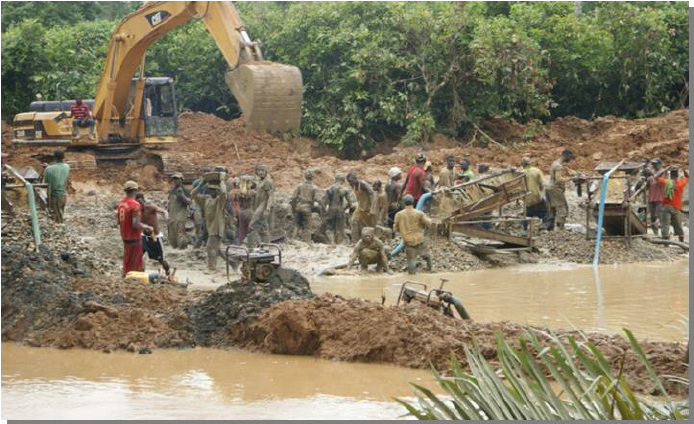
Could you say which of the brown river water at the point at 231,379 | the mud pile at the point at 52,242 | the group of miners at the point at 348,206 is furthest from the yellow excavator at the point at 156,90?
the brown river water at the point at 231,379

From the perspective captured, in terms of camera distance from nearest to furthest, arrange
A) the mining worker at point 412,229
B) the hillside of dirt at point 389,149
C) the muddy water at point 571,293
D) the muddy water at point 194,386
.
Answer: the muddy water at point 194,386
the muddy water at point 571,293
the mining worker at point 412,229
the hillside of dirt at point 389,149

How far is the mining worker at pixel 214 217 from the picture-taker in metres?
17.5

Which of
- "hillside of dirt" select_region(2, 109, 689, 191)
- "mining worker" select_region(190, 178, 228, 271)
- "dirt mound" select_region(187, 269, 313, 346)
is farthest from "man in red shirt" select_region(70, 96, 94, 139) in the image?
"dirt mound" select_region(187, 269, 313, 346)

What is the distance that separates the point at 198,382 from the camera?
33.9 ft

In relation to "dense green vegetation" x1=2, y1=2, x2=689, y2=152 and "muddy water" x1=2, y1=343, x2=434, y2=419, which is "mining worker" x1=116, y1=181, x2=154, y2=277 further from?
"dense green vegetation" x1=2, y1=2, x2=689, y2=152

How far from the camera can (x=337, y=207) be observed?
19938 mm

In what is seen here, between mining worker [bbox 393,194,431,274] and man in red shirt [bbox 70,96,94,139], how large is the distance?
1026 centimetres

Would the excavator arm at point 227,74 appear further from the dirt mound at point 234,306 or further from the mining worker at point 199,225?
the dirt mound at point 234,306

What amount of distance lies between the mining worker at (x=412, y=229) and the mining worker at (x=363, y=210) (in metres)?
1.82

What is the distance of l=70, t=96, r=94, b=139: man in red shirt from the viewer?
25016 mm

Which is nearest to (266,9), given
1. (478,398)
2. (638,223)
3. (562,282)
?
(638,223)

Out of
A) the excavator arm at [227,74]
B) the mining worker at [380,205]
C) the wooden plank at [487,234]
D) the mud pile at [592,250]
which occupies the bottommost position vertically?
the mud pile at [592,250]

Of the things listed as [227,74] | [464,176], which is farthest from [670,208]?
[227,74]

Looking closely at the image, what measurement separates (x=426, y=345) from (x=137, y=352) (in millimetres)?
2930
